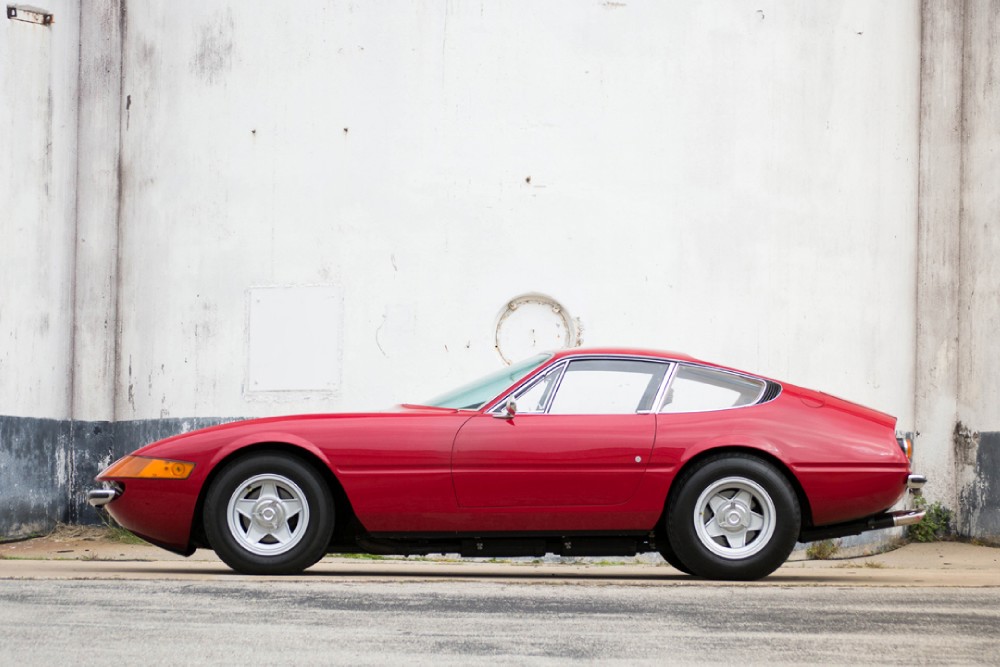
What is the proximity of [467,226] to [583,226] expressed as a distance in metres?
0.88

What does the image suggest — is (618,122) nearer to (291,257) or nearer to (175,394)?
(291,257)

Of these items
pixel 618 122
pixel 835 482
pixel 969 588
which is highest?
pixel 618 122

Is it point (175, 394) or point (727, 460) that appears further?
point (175, 394)

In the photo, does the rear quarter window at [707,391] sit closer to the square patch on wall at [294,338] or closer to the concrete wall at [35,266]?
the square patch on wall at [294,338]

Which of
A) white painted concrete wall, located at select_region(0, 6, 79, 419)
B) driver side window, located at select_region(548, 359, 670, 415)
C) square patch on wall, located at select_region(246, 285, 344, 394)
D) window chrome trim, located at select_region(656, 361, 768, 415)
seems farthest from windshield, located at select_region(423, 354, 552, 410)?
white painted concrete wall, located at select_region(0, 6, 79, 419)

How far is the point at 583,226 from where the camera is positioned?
35.2ft

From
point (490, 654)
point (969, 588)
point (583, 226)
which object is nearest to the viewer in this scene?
point (490, 654)

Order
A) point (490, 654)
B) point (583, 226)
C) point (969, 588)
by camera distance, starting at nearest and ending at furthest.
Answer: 1. point (490, 654)
2. point (969, 588)
3. point (583, 226)

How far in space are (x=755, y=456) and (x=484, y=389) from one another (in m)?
1.31

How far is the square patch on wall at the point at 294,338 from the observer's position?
35.2 ft

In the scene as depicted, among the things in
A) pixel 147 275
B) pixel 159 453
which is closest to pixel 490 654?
pixel 159 453

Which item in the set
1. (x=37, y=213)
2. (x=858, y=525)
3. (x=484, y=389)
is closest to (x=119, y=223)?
(x=37, y=213)

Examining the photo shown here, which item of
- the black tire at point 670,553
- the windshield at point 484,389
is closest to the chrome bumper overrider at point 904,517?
the black tire at point 670,553

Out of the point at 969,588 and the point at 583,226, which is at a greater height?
the point at 583,226
